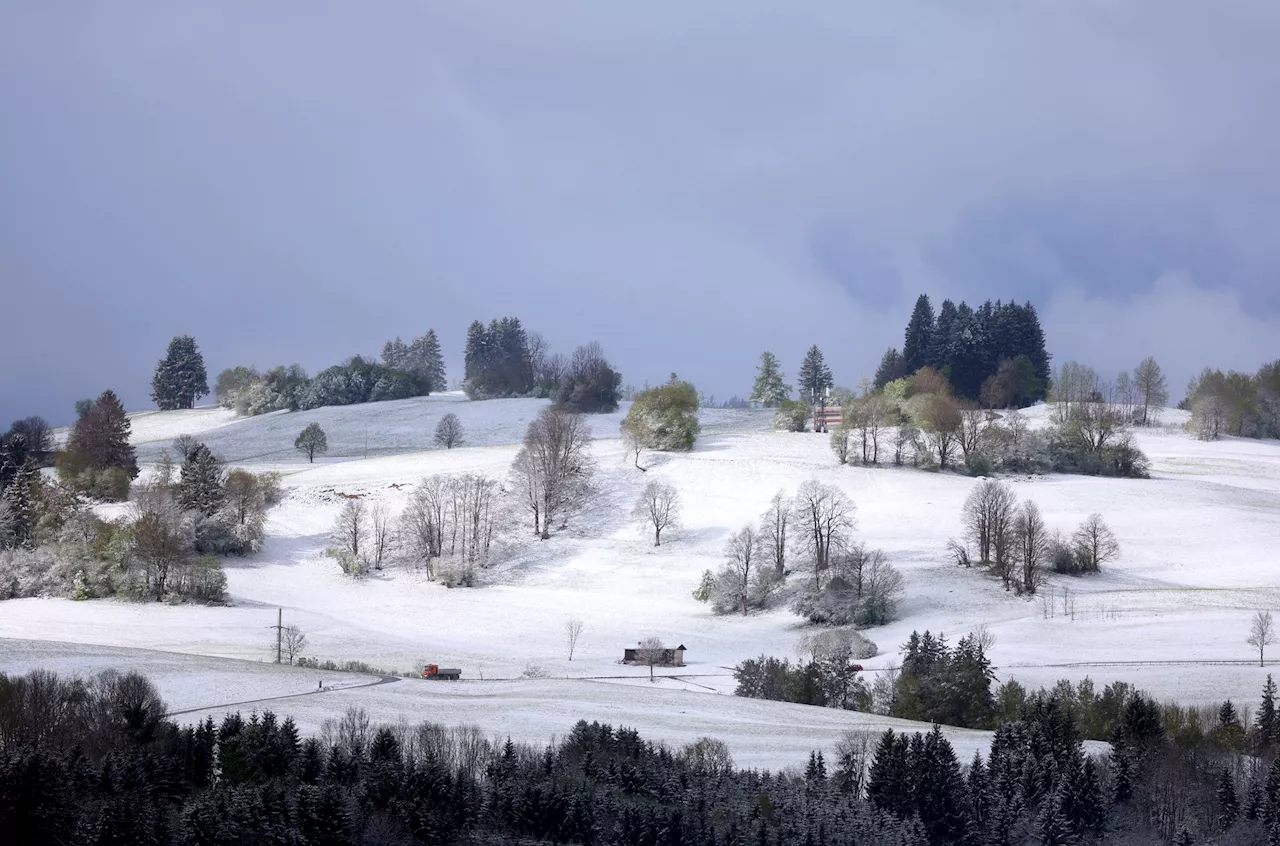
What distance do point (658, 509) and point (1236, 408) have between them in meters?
67.6

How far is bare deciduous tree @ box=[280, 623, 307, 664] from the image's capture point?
54656mm

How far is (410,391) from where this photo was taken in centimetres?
16075

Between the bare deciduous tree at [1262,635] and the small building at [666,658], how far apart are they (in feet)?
79.1

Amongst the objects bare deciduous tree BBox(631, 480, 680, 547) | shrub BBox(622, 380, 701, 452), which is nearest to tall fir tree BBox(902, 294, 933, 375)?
shrub BBox(622, 380, 701, 452)

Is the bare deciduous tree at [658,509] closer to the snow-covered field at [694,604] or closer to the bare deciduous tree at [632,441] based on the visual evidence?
the snow-covered field at [694,604]

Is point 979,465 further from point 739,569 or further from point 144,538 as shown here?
point 144,538

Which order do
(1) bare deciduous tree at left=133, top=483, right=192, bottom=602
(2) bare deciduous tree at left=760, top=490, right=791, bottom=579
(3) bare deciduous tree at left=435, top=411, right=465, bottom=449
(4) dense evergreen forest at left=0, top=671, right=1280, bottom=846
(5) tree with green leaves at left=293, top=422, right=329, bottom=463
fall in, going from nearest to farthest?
(4) dense evergreen forest at left=0, top=671, right=1280, bottom=846 → (1) bare deciduous tree at left=133, top=483, right=192, bottom=602 → (2) bare deciduous tree at left=760, top=490, right=791, bottom=579 → (5) tree with green leaves at left=293, top=422, right=329, bottom=463 → (3) bare deciduous tree at left=435, top=411, right=465, bottom=449

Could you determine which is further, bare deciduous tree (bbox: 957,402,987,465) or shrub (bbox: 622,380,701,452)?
shrub (bbox: 622,380,701,452)

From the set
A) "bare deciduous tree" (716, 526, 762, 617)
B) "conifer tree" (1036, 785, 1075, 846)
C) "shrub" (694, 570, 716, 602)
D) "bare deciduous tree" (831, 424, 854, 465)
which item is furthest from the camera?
"bare deciduous tree" (831, 424, 854, 465)

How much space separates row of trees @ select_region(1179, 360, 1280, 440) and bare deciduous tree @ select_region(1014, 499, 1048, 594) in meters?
54.9

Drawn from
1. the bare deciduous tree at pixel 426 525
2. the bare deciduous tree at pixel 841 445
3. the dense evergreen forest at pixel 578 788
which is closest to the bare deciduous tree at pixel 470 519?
the bare deciduous tree at pixel 426 525

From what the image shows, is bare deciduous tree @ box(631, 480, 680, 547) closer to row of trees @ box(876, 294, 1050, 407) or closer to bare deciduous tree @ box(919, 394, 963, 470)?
bare deciduous tree @ box(919, 394, 963, 470)

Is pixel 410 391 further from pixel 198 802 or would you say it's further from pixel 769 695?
pixel 198 802

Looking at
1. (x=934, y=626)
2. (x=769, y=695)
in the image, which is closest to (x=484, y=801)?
(x=769, y=695)
